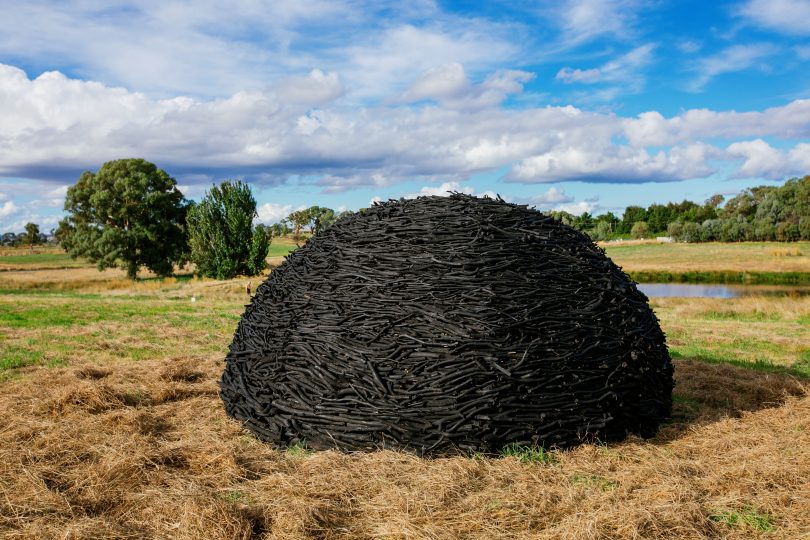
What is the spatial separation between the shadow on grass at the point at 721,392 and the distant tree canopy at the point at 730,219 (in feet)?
164

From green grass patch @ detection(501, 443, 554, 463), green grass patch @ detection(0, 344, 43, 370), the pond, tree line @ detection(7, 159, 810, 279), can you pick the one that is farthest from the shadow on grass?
tree line @ detection(7, 159, 810, 279)

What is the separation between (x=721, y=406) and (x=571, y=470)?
369cm

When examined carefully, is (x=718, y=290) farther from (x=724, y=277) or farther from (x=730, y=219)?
(x=730, y=219)

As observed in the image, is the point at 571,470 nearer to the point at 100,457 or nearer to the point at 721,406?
the point at 721,406

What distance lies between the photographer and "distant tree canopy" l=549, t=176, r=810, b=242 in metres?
77.1

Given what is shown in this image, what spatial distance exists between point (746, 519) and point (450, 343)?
9.08 feet

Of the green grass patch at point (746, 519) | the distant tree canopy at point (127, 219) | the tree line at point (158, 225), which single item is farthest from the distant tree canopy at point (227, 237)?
the green grass patch at point (746, 519)

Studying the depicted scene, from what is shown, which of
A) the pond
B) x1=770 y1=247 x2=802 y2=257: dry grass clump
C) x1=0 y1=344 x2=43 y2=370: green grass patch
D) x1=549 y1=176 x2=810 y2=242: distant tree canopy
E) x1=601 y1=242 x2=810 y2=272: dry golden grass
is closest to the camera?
x1=0 y1=344 x2=43 y2=370: green grass patch

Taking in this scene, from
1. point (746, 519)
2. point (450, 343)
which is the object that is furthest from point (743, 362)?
point (450, 343)

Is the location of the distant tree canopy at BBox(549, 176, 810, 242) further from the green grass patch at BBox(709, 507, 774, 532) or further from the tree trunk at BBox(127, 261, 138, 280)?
the green grass patch at BBox(709, 507, 774, 532)

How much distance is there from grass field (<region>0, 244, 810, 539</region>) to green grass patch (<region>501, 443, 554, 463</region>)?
0.07ft

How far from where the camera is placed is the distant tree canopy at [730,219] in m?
77.1

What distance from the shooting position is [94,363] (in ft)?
39.6

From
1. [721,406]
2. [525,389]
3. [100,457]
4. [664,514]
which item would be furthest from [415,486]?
[721,406]
